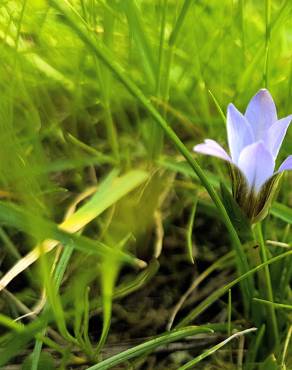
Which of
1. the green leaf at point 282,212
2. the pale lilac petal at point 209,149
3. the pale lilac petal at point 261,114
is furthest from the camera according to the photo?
the green leaf at point 282,212

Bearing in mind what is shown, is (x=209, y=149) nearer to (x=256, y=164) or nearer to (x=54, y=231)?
(x=256, y=164)

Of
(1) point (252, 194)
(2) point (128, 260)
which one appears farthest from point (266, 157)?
(2) point (128, 260)

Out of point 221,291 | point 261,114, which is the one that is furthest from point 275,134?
point 221,291

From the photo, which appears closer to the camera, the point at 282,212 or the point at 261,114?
the point at 261,114

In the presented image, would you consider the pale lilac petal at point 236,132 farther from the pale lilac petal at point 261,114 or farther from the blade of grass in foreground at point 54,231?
the blade of grass in foreground at point 54,231

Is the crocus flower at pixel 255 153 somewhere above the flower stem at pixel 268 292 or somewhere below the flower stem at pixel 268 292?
above

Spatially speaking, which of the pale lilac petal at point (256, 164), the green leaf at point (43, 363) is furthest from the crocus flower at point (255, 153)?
the green leaf at point (43, 363)
